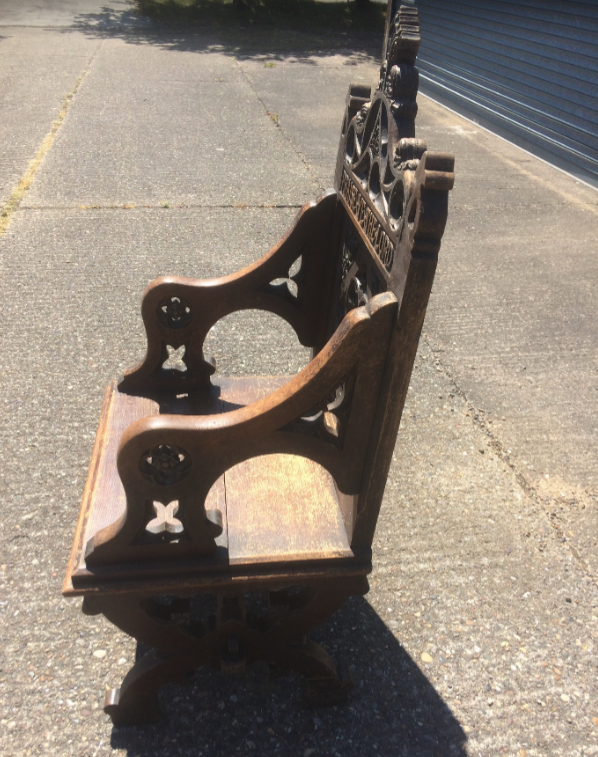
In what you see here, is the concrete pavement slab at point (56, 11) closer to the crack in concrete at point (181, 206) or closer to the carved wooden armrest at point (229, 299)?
the crack in concrete at point (181, 206)

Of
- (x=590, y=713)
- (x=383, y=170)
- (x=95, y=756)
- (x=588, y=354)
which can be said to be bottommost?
(x=95, y=756)

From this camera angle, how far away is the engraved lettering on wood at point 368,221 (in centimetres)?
130

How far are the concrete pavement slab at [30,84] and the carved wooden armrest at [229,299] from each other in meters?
3.73

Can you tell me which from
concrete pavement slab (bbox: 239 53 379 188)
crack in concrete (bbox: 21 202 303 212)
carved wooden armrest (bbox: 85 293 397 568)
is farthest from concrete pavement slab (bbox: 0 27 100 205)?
carved wooden armrest (bbox: 85 293 397 568)

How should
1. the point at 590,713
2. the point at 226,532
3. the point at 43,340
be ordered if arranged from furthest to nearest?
1. the point at 43,340
2. the point at 590,713
3. the point at 226,532

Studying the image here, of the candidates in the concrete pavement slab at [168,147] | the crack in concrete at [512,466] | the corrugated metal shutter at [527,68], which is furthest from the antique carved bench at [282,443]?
the corrugated metal shutter at [527,68]

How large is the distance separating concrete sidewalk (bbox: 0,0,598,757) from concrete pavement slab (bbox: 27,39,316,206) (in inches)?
1.6

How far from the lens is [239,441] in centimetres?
128

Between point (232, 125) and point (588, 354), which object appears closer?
point (588, 354)

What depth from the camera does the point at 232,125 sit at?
283 inches

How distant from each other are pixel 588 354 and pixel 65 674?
3.01 metres

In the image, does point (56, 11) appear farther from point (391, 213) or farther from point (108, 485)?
point (391, 213)

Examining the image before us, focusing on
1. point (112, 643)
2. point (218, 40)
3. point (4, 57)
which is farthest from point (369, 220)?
point (218, 40)

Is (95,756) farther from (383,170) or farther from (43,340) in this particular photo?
(43,340)
